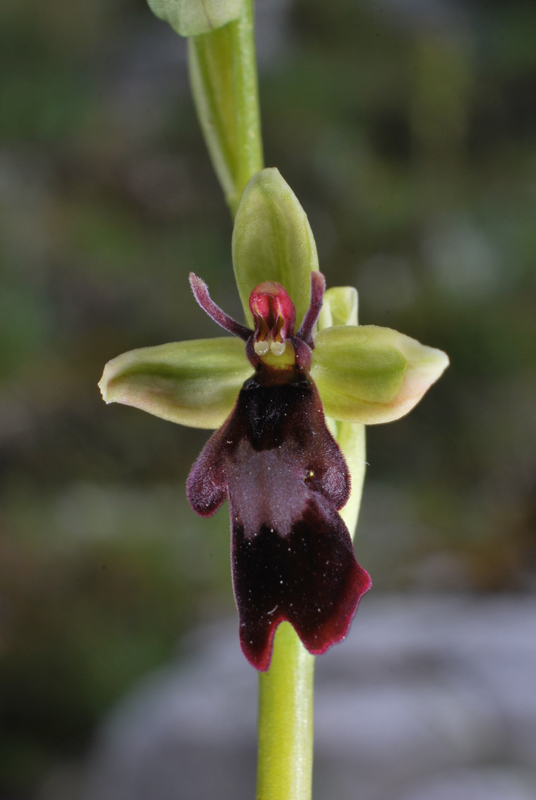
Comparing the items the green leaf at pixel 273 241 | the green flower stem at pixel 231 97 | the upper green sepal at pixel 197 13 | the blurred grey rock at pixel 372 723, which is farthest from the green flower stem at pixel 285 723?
the blurred grey rock at pixel 372 723

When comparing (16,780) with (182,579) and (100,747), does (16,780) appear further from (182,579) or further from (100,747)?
(182,579)

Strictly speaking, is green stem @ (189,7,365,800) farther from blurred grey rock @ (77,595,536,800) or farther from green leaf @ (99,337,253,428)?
blurred grey rock @ (77,595,536,800)

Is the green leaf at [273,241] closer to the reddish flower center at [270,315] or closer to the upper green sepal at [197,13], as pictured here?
the reddish flower center at [270,315]

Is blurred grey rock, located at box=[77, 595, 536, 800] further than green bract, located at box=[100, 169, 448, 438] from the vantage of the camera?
Yes

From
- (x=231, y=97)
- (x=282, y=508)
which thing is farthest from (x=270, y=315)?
(x=231, y=97)

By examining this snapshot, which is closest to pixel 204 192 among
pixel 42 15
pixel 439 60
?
pixel 42 15

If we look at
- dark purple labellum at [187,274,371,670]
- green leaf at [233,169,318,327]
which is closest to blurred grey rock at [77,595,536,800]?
dark purple labellum at [187,274,371,670]
